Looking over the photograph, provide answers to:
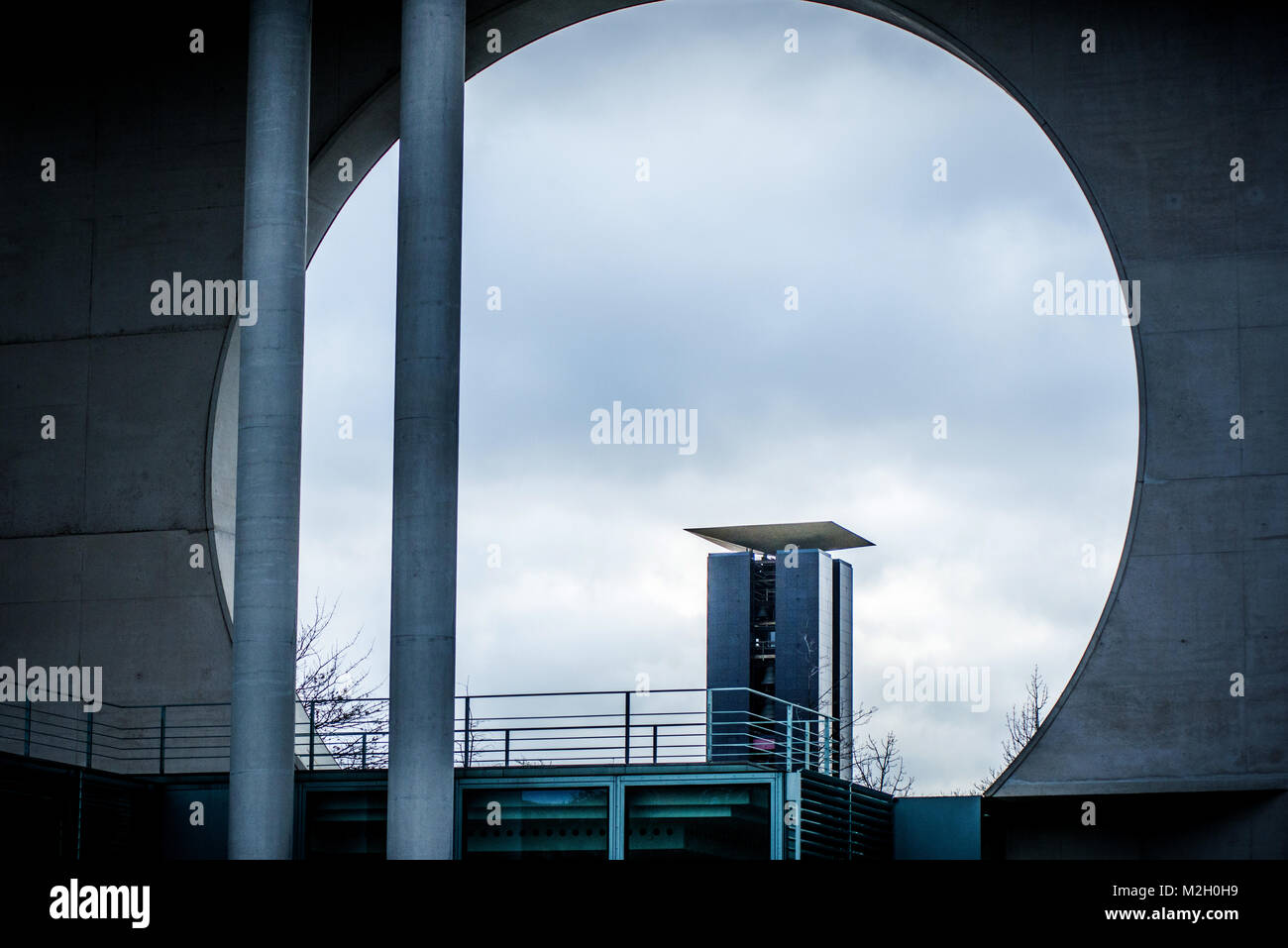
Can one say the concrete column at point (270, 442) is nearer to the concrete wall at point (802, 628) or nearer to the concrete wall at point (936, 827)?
the concrete wall at point (936, 827)

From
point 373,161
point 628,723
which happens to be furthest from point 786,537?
point 628,723

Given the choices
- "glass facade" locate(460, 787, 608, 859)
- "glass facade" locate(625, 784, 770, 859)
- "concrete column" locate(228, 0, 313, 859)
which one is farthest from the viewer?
"glass facade" locate(460, 787, 608, 859)

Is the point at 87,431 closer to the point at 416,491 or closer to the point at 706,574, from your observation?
the point at 416,491

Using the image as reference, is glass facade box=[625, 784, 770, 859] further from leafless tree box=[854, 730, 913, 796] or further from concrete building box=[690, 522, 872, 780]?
concrete building box=[690, 522, 872, 780]

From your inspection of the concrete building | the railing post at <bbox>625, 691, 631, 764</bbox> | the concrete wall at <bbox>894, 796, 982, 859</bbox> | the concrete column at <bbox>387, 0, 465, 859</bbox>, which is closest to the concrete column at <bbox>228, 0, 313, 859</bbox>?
the concrete column at <bbox>387, 0, 465, 859</bbox>

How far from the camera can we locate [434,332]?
18.0 m

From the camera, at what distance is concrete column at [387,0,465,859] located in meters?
17.3

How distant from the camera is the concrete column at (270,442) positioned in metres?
18.1

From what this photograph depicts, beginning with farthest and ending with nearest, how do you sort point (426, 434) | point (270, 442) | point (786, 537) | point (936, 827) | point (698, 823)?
point (786, 537)
point (936, 827)
point (270, 442)
point (698, 823)
point (426, 434)

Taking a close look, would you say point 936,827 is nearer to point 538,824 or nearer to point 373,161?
point 538,824

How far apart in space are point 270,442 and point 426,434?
1879mm

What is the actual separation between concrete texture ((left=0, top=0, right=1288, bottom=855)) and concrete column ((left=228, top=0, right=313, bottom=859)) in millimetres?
4083

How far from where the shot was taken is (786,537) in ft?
284
